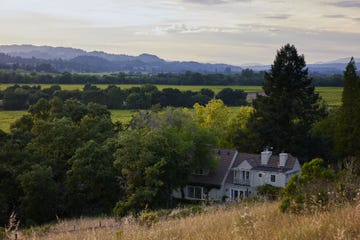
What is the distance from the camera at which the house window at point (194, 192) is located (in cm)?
3656

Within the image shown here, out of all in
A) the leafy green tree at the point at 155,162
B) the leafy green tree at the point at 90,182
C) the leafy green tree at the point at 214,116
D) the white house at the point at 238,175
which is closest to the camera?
the leafy green tree at the point at 155,162

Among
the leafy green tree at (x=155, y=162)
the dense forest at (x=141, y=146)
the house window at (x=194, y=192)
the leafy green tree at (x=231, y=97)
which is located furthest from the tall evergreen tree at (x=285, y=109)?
the leafy green tree at (x=231, y=97)

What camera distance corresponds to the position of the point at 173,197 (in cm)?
3619

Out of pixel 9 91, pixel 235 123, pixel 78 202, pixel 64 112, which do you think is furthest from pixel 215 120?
pixel 9 91

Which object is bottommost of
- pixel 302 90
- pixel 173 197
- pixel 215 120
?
pixel 173 197

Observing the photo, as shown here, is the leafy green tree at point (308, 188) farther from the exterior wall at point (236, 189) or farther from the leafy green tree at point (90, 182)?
the exterior wall at point (236, 189)

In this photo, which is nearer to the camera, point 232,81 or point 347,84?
point 347,84

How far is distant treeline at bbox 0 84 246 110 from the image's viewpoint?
267ft

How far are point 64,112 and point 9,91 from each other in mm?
45618

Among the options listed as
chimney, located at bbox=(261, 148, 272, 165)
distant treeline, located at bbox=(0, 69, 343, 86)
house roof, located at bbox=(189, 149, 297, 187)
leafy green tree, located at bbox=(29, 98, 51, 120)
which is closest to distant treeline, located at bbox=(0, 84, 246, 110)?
distant treeline, located at bbox=(0, 69, 343, 86)

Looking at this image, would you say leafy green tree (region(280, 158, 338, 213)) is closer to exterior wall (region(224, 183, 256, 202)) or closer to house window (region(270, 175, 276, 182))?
house window (region(270, 175, 276, 182))

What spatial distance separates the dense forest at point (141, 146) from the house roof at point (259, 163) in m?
1.18

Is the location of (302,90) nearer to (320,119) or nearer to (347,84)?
(347,84)

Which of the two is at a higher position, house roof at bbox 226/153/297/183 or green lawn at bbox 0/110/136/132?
green lawn at bbox 0/110/136/132
